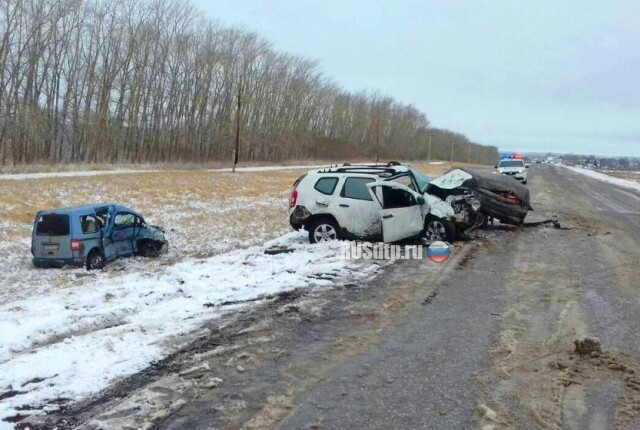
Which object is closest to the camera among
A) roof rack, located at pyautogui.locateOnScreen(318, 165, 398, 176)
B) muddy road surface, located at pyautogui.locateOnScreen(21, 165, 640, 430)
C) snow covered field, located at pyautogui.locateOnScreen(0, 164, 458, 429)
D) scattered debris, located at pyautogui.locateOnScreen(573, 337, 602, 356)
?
muddy road surface, located at pyautogui.locateOnScreen(21, 165, 640, 430)

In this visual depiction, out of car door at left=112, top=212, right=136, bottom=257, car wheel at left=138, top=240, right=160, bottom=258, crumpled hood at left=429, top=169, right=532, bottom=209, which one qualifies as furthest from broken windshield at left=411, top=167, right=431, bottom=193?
car door at left=112, top=212, right=136, bottom=257

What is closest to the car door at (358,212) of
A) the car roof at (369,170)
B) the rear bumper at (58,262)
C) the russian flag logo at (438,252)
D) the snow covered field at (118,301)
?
the car roof at (369,170)

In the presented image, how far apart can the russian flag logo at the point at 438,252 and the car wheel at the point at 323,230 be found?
6.74 feet

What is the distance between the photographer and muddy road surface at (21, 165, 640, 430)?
3.90 metres

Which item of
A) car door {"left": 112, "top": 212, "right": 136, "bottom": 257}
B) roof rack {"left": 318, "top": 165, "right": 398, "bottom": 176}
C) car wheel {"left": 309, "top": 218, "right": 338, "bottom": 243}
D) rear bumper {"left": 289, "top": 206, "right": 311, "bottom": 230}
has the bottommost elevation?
car door {"left": 112, "top": 212, "right": 136, "bottom": 257}

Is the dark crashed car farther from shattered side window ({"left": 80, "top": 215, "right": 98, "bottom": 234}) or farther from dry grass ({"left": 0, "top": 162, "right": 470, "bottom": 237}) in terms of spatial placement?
dry grass ({"left": 0, "top": 162, "right": 470, "bottom": 237})

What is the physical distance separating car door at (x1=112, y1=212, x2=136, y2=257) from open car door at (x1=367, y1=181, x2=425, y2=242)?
6.81 m

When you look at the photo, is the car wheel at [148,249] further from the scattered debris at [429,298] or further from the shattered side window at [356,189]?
the scattered debris at [429,298]

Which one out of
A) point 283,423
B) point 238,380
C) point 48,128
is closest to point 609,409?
point 283,423

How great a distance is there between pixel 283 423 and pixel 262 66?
3170 inches

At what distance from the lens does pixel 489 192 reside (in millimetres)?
14156

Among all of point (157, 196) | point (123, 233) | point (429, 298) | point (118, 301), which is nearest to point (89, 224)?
point (123, 233)

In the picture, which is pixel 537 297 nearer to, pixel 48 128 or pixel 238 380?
pixel 238 380

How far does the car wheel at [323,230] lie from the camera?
11.6 metres
